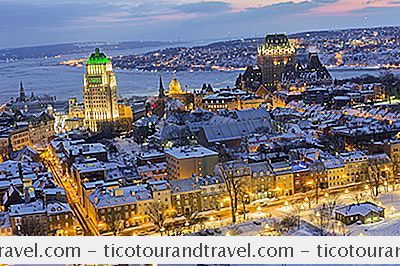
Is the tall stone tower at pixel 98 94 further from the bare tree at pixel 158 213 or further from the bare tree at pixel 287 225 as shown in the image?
the bare tree at pixel 287 225

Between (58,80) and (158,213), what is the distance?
14.9 m

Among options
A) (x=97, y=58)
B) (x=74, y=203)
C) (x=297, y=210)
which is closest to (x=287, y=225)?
(x=297, y=210)

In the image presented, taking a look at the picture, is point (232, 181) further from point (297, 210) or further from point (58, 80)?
point (58, 80)

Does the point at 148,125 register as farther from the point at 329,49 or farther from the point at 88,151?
the point at 329,49

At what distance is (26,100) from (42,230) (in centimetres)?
1020

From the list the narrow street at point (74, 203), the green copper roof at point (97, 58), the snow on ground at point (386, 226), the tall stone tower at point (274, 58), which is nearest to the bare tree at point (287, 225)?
the snow on ground at point (386, 226)

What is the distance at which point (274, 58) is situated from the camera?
57.4 feet

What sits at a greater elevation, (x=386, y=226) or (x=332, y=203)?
(x=386, y=226)

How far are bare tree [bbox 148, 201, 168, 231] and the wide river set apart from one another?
8764 mm

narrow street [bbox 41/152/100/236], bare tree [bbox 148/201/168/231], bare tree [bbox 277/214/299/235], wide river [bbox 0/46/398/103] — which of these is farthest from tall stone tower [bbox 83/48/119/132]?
bare tree [bbox 277/214/299/235]

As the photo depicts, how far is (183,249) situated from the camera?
1.80 m

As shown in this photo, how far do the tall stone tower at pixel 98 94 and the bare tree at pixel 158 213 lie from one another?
19.7 feet

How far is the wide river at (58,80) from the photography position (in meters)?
15.1

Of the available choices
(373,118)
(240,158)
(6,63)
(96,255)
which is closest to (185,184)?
(240,158)
